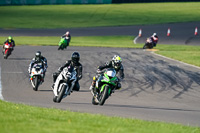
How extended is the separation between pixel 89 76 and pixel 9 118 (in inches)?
448

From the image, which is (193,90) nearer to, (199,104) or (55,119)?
(199,104)

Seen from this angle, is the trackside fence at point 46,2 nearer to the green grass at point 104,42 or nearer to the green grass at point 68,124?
the green grass at point 104,42

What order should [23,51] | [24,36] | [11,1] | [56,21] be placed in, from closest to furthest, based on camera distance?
[23,51], [24,36], [56,21], [11,1]

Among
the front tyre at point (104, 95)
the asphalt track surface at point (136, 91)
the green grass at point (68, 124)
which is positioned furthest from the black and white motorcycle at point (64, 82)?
the green grass at point (68, 124)

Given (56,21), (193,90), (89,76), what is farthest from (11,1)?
(193,90)

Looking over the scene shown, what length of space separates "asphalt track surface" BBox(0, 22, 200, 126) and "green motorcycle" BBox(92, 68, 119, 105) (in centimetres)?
33

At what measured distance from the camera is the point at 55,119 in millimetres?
9336

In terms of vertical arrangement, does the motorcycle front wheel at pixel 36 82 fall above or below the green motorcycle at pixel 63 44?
below

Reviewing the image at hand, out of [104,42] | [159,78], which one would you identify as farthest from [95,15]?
[159,78]

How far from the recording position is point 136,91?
16547mm

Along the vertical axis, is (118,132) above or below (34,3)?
below

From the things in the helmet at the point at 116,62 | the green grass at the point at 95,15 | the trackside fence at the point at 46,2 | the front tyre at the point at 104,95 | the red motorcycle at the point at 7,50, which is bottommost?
the front tyre at the point at 104,95

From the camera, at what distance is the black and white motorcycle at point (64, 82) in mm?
13289

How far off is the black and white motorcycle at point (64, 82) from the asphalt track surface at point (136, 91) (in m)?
0.31
